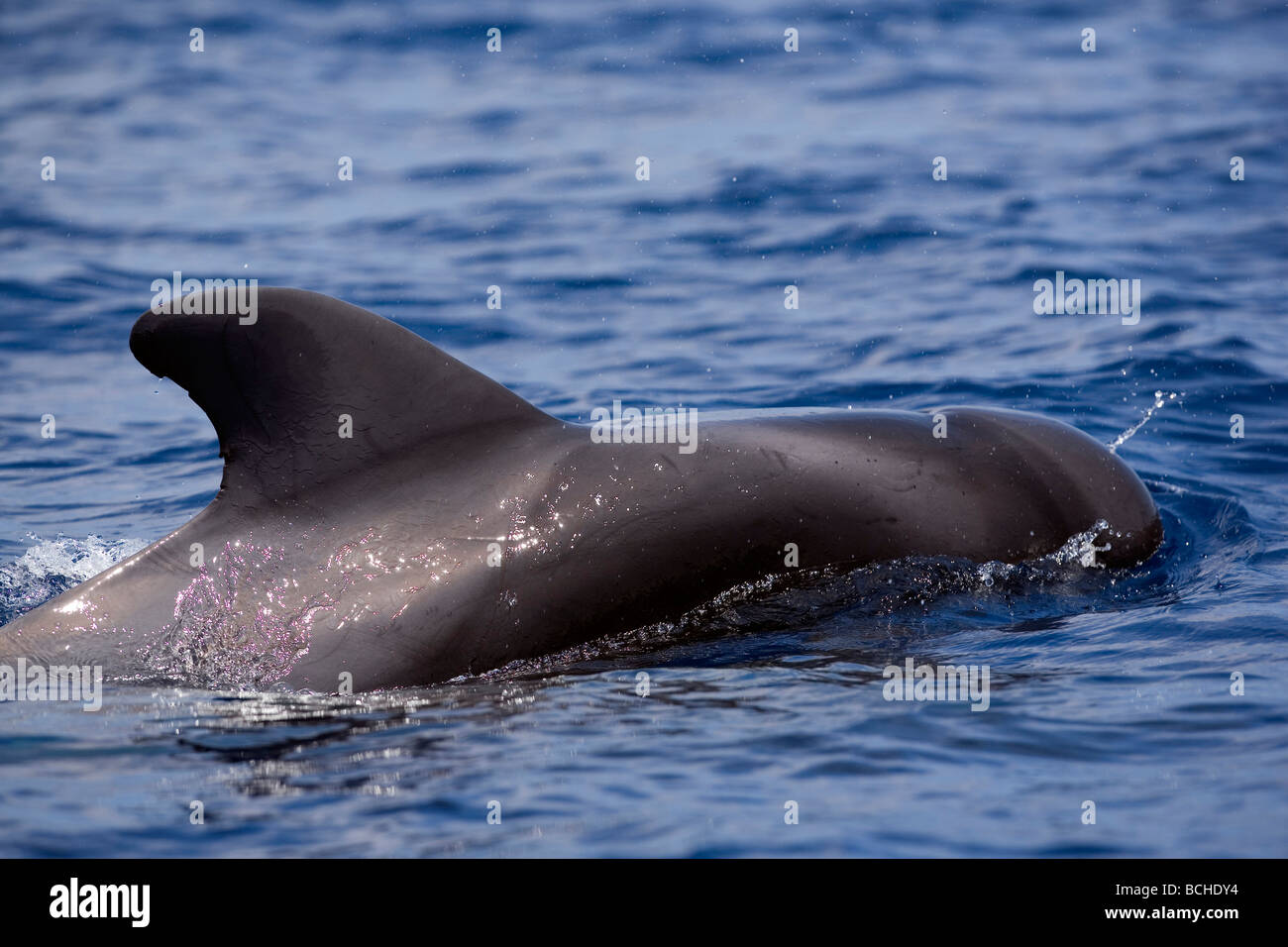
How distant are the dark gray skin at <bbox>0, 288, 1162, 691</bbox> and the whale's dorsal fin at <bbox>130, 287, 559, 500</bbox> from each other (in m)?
0.01

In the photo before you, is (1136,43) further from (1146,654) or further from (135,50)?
(1146,654)

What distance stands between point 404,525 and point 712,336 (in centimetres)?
1006

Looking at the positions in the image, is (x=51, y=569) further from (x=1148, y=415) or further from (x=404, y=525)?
(x=1148, y=415)

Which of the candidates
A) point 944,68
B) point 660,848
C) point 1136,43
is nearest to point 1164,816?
point 660,848

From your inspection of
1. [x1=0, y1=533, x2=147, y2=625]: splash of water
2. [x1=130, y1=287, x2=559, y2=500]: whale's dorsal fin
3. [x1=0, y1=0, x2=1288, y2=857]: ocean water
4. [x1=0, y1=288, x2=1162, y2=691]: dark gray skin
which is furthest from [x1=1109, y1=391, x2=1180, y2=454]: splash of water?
[x1=0, y1=533, x2=147, y2=625]: splash of water

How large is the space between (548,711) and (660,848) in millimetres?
1512

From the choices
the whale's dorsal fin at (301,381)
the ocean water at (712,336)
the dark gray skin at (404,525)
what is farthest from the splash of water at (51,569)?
the whale's dorsal fin at (301,381)

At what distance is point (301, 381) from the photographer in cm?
757

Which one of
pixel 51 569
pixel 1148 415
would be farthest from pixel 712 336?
pixel 51 569

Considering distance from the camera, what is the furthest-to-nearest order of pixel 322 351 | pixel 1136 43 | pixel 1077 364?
pixel 1136 43 < pixel 1077 364 < pixel 322 351

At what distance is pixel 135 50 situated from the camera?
110 feet

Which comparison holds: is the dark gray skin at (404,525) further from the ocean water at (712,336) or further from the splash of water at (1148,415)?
the splash of water at (1148,415)

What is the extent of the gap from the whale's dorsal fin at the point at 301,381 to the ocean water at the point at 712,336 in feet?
4.10
